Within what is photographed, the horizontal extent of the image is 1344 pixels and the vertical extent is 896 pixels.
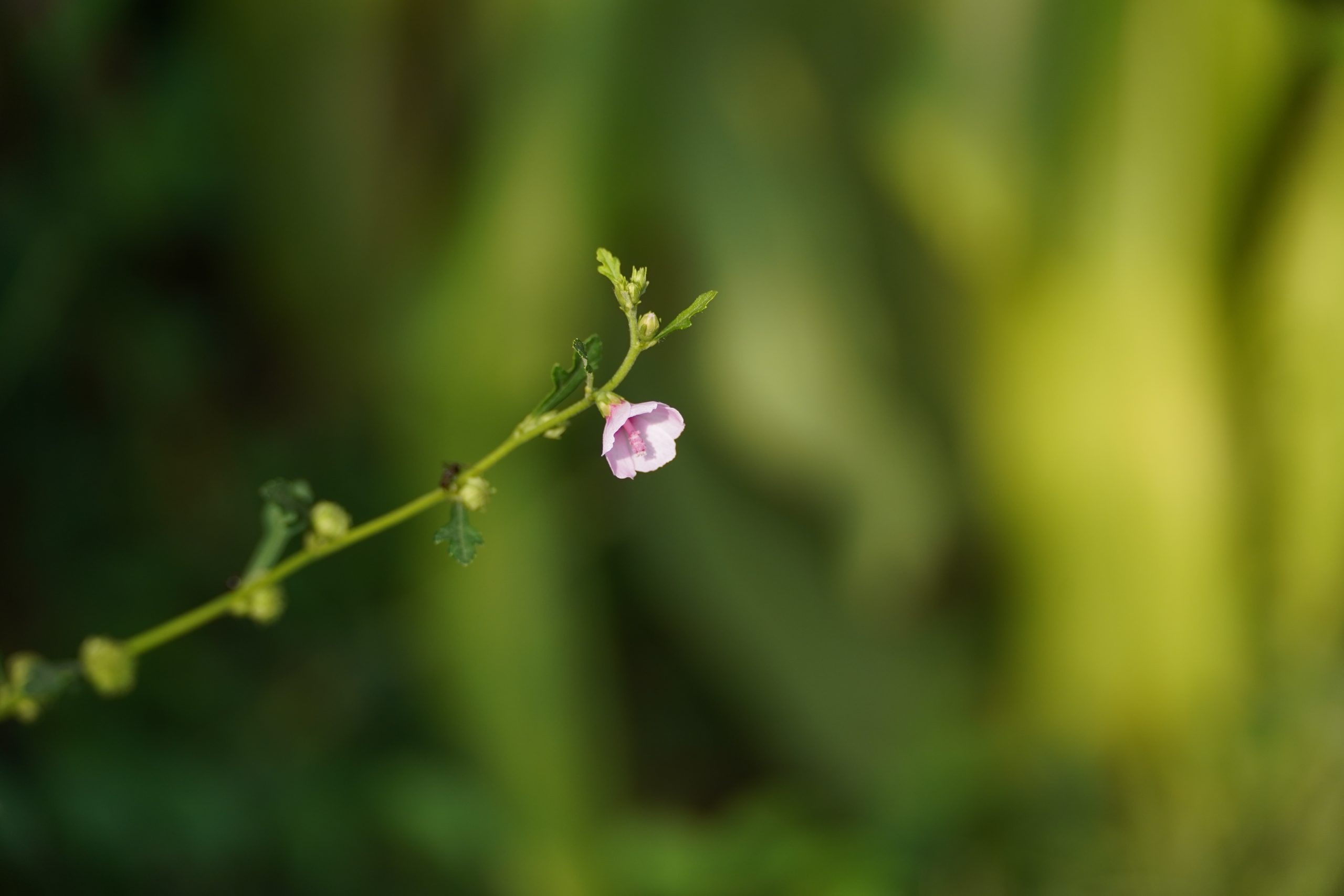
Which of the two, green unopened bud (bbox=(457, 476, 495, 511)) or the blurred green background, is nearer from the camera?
green unopened bud (bbox=(457, 476, 495, 511))

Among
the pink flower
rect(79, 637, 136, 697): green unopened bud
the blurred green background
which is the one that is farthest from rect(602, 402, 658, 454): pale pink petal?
the blurred green background

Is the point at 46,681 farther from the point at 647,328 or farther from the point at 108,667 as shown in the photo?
the point at 647,328

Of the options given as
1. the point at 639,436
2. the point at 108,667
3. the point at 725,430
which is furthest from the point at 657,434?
the point at 725,430

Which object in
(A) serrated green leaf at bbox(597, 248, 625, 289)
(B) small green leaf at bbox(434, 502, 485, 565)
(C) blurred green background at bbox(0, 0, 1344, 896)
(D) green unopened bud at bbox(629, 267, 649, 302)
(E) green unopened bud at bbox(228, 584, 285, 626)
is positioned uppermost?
(C) blurred green background at bbox(0, 0, 1344, 896)

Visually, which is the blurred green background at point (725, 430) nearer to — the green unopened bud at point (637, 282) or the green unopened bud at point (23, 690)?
the green unopened bud at point (23, 690)

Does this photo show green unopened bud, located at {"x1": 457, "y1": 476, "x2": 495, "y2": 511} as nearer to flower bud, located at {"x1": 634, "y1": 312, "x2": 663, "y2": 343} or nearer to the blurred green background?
flower bud, located at {"x1": 634, "y1": 312, "x2": 663, "y2": 343}
